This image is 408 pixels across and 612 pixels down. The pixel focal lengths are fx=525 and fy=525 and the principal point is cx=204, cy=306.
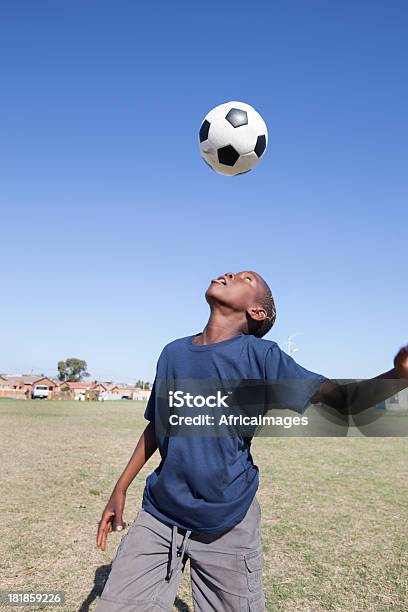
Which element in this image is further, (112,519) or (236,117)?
(236,117)

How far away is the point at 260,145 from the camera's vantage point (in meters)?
5.06

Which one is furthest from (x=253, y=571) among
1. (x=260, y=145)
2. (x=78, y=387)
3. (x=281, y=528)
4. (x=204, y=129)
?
(x=78, y=387)

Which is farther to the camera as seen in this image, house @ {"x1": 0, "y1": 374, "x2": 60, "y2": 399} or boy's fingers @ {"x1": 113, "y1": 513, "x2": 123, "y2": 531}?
house @ {"x1": 0, "y1": 374, "x2": 60, "y2": 399}

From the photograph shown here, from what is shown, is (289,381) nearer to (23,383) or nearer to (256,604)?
(256,604)

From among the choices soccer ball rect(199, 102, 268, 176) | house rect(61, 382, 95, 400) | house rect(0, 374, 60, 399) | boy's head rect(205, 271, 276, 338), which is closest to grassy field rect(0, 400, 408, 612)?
boy's head rect(205, 271, 276, 338)

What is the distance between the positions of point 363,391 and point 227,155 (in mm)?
A: 3130

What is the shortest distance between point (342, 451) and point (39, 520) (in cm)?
1097

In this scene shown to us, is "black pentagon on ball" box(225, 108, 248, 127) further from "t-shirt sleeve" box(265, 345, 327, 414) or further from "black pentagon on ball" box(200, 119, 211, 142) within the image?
"t-shirt sleeve" box(265, 345, 327, 414)

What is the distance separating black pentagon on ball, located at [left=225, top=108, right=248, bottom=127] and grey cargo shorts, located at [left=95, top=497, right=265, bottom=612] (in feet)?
12.1

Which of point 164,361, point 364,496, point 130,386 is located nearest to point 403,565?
point 364,496

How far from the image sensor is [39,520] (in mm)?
6789

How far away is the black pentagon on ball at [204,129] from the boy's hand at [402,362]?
141 inches

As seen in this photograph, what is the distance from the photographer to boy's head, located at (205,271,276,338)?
2.92 metres

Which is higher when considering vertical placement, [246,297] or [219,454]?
[246,297]
